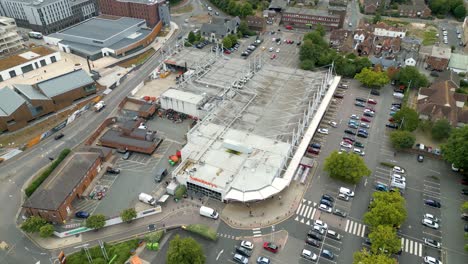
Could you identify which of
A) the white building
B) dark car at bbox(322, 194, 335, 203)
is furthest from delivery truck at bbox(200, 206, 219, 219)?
the white building

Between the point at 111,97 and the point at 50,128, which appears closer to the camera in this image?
the point at 50,128

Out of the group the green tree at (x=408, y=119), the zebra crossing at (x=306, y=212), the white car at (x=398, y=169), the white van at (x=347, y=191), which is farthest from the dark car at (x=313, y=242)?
the green tree at (x=408, y=119)

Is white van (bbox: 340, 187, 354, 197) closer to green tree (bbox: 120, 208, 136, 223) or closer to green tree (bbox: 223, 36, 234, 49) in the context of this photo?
green tree (bbox: 120, 208, 136, 223)

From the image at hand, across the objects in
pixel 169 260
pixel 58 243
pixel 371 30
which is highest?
pixel 371 30

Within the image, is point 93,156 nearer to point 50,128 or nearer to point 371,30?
point 50,128

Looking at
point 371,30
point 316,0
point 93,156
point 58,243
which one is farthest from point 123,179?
point 316,0

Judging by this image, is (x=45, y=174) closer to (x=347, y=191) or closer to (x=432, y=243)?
(x=347, y=191)

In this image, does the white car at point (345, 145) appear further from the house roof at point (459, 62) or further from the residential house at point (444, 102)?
the house roof at point (459, 62)
